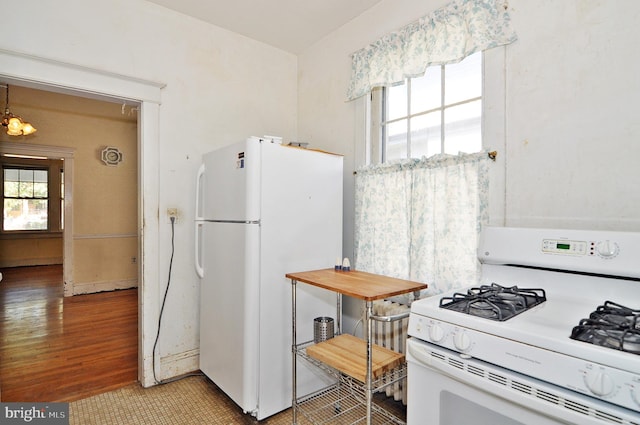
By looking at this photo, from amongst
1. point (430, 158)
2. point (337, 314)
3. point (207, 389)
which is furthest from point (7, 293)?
point (430, 158)

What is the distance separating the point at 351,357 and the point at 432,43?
72.1 inches

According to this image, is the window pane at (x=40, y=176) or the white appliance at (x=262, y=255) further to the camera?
the window pane at (x=40, y=176)

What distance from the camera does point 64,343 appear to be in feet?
10.7

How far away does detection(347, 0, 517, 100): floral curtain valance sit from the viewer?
1.73 m

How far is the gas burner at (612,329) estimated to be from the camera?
34.9 inches

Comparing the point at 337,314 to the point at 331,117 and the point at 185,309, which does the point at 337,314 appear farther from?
the point at 331,117

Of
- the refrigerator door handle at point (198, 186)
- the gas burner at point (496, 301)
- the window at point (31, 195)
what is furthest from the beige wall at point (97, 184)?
the gas burner at point (496, 301)

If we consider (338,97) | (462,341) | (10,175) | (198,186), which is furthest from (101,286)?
(462,341)

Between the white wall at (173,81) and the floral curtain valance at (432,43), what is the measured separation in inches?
39.6

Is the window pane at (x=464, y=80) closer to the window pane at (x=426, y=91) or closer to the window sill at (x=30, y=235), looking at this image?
the window pane at (x=426, y=91)

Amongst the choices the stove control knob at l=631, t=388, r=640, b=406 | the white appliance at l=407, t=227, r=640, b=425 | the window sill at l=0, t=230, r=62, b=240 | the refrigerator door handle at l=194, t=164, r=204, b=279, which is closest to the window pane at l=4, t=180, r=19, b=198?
the window sill at l=0, t=230, r=62, b=240

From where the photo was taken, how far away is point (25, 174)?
7480 mm

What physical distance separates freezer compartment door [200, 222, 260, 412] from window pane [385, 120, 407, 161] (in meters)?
1.09

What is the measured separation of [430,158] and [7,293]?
249 inches
